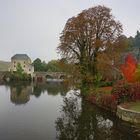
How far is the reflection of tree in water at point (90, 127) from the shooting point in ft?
63.3

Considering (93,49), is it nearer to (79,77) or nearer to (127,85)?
(79,77)

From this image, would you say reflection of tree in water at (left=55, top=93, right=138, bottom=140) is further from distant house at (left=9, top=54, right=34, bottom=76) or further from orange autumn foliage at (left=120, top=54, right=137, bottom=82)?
distant house at (left=9, top=54, right=34, bottom=76)

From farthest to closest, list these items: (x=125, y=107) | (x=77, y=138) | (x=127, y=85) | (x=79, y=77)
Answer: (x=79, y=77), (x=127, y=85), (x=125, y=107), (x=77, y=138)

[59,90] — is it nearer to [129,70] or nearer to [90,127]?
[129,70]

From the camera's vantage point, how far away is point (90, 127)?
22.4 meters

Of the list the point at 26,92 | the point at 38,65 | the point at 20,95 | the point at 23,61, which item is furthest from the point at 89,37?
the point at 38,65

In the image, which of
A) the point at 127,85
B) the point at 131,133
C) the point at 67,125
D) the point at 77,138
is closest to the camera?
the point at 77,138

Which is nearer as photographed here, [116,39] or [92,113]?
[92,113]

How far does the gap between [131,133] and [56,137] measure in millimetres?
5480

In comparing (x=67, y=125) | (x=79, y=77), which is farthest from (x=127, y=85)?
(x=79, y=77)

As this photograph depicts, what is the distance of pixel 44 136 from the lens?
19.2 m

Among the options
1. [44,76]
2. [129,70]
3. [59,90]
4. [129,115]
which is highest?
[129,70]

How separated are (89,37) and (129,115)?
2194 centimetres

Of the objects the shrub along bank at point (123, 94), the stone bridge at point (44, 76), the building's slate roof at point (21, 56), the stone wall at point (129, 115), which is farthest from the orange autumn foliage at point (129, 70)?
the building's slate roof at point (21, 56)
